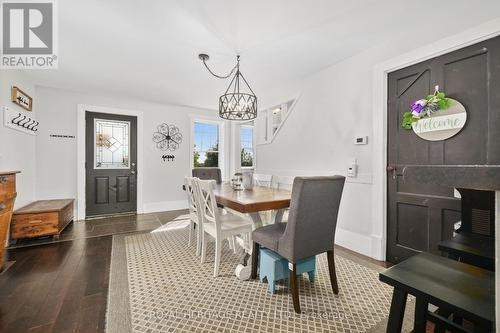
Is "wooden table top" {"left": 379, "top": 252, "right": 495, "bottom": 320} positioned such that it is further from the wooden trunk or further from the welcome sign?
the wooden trunk

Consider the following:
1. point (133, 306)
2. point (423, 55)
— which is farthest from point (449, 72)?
point (133, 306)

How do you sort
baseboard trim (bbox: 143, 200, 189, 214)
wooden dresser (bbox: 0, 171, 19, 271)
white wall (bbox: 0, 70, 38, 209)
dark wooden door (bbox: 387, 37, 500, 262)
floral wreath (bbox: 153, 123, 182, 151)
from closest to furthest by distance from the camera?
1. dark wooden door (bbox: 387, 37, 500, 262)
2. wooden dresser (bbox: 0, 171, 19, 271)
3. white wall (bbox: 0, 70, 38, 209)
4. baseboard trim (bbox: 143, 200, 189, 214)
5. floral wreath (bbox: 153, 123, 182, 151)

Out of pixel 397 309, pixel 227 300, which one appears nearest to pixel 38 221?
pixel 227 300

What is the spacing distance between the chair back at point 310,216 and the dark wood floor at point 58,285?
1.21 meters

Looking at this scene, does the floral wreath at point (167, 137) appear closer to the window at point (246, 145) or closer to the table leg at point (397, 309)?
the window at point (246, 145)

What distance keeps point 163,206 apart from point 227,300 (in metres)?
3.73

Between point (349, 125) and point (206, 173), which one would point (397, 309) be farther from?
point (206, 173)

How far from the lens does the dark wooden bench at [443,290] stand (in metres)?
0.59

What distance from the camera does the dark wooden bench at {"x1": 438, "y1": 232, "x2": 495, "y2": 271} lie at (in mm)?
1115

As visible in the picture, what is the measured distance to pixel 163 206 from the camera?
16.8 ft

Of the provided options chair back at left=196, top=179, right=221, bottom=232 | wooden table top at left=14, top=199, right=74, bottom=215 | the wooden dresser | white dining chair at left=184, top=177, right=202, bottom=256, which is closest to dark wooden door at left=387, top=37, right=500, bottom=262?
chair back at left=196, top=179, right=221, bottom=232

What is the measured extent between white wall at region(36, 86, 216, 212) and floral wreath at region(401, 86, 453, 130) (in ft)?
14.3
